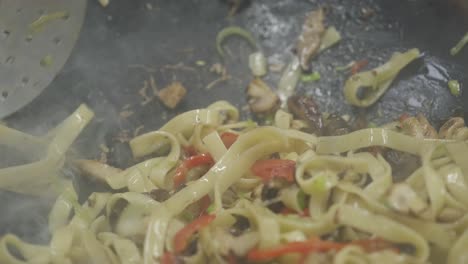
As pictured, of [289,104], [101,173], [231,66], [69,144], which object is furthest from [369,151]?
[69,144]

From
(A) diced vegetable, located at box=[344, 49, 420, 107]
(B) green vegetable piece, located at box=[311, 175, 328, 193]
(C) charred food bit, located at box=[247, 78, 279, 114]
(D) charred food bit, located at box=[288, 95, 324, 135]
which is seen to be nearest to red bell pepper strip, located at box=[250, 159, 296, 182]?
(B) green vegetable piece, located at box=[311, 175, 328, 193]

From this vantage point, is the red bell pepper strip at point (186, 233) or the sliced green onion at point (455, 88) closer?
the red bell pepper strip at point (186, 233)

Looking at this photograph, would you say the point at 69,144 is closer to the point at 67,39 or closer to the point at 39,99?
the point at 39,99

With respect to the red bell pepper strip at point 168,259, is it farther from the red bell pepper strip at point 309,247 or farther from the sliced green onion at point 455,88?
the sliced green onion at point 455,88

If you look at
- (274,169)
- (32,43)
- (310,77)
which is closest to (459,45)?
(310,77)

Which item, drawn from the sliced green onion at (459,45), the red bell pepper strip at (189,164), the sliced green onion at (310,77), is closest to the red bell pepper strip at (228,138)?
the red bell pepper strip at (189,164)

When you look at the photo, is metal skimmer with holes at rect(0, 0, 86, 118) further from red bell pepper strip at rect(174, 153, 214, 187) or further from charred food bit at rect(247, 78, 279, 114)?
charred food bit at rect(247, 78, 279, 114)
